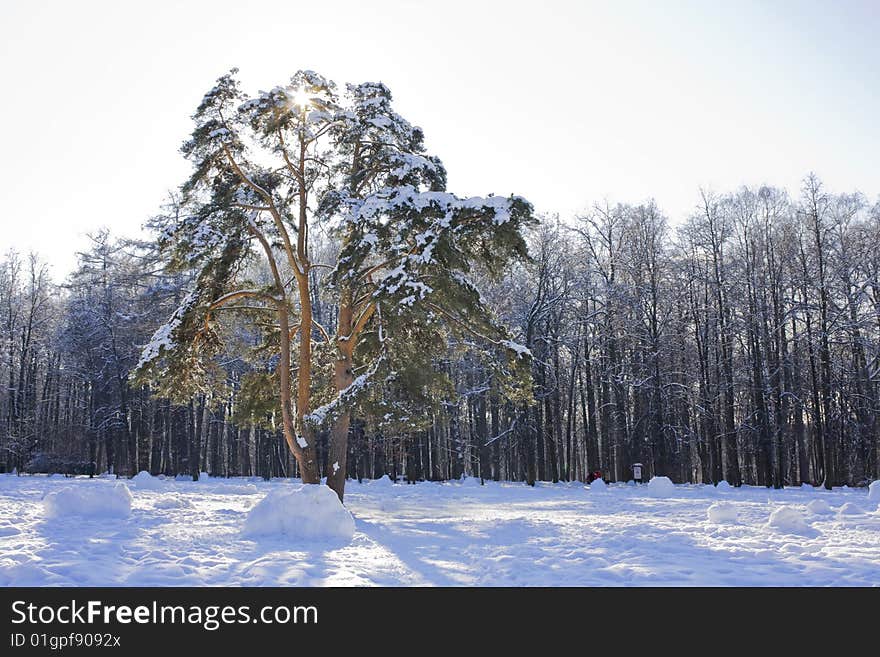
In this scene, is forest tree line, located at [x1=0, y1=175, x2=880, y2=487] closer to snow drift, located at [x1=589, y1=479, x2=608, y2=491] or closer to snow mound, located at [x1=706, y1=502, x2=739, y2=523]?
snow drift, located at [x1=589, y1=479, x2=608, y2=491]

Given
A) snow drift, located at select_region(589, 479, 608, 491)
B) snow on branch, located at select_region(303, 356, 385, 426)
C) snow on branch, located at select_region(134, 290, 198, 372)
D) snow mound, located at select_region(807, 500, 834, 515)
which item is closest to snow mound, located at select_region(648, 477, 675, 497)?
snow drift, located at select_region(589, 479, 608, 491)

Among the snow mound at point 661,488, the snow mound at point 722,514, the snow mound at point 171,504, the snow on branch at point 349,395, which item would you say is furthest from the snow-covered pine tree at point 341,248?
the snow mound at point 661,488

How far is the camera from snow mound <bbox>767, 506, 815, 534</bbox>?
10711 millimetres

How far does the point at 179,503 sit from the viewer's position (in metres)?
15.3

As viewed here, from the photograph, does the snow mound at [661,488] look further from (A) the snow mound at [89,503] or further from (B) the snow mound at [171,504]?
(A) the snow mound at [89,503]

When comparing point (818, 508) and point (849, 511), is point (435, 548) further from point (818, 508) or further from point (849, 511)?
point (849, 511)

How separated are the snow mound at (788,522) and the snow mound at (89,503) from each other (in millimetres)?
12116

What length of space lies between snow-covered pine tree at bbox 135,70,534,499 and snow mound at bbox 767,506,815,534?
600 centimetres

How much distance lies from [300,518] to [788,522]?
864 centimetres

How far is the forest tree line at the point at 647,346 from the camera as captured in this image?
28.7 metres

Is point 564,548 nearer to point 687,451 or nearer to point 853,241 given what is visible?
point 853,241
